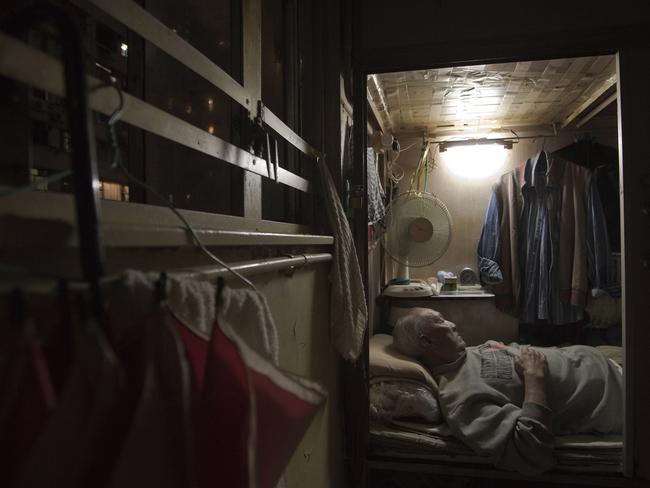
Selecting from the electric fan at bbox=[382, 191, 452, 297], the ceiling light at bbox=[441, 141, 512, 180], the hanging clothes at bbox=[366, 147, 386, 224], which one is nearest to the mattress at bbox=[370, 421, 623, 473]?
the hanging clothes at bbox=[366, 147, 386, 224]

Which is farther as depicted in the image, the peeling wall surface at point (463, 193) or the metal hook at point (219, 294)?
the peeling wall surface at point (463, 193)

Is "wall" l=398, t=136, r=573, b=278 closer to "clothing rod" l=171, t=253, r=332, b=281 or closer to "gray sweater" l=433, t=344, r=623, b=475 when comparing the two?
"gray sweater" l=433, t=344, r=623, b=475

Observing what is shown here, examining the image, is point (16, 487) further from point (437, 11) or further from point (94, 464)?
point (437, 11)

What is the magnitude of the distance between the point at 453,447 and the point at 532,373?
0.53m

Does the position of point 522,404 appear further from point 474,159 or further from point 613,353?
point 474,159

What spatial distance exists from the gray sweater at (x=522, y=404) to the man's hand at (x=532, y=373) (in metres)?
0.04

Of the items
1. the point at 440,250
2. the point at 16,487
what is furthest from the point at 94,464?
the point at 440,250

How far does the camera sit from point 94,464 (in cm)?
31

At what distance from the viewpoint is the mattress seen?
1.80 m

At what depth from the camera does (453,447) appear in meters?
1.90

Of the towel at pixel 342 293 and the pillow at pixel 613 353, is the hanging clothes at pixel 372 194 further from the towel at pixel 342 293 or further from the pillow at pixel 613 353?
the pillow at pixel 613 353

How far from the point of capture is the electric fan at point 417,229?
2.95m

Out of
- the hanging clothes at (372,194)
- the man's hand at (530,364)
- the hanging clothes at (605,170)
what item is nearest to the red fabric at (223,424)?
the hanging clothes at (372,194)

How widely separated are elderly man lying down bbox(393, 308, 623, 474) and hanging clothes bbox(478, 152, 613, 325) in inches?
33.4
